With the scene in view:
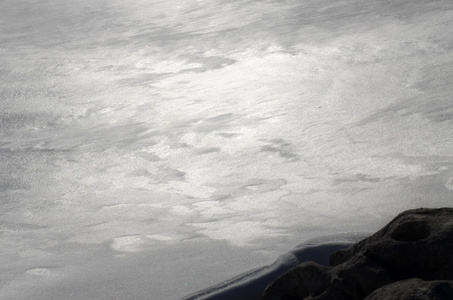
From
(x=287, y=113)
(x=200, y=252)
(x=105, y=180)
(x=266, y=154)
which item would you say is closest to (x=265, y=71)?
(x=287, y=113)

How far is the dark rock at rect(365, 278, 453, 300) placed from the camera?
133cm

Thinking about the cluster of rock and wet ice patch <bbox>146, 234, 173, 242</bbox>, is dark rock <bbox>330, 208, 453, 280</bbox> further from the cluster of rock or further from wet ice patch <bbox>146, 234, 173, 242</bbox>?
wet ice patch <bbox>146, 234, 173, 242</bbox>

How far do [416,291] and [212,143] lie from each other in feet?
7.86

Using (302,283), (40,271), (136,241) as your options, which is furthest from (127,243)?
(302,283)

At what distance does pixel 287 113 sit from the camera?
13.1ft

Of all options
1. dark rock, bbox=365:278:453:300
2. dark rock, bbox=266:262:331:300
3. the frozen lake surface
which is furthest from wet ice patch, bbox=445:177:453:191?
dark rock, bbox=365:278:453:300

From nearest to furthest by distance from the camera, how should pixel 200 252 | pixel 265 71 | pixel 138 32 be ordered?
pixel 200 252
pixel 265 71
pixel 138 32

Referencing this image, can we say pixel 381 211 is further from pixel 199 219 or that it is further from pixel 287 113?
pixel 287 113

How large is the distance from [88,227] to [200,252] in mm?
597

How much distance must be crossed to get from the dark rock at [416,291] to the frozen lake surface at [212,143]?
2.62 ft

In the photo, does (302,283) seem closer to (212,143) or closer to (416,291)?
(416,291)

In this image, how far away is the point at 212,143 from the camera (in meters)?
3.69

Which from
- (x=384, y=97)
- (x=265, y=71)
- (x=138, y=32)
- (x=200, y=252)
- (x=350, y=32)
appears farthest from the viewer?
(x=138, y=32)

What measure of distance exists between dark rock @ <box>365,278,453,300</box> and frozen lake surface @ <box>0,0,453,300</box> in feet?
2.62
